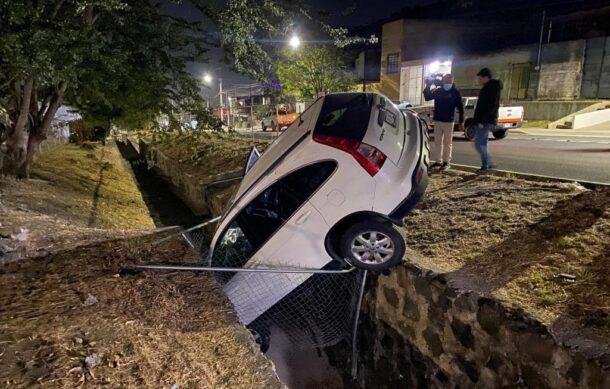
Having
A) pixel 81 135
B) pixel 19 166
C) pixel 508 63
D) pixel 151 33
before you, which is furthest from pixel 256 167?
pixel 508 63

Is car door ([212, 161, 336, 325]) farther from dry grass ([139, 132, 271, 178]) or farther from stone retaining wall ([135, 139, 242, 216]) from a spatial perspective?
dry grass ([139, 132, 271, 178])

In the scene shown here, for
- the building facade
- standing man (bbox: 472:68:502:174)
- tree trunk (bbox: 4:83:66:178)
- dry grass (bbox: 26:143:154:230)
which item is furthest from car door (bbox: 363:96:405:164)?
the building facade

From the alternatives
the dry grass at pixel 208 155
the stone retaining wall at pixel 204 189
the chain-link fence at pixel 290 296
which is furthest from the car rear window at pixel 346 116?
the dry grass at pixel 208 155

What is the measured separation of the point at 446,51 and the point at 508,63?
5.51 metres

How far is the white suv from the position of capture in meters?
3.47

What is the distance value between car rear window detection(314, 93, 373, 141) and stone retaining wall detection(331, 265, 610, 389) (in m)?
1.62

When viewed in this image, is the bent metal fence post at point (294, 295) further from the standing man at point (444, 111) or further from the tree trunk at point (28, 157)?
the tree trunk at point (28, 157)

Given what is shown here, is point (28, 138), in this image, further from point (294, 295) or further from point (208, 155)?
point (294, 295)

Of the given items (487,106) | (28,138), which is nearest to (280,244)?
(487,106)

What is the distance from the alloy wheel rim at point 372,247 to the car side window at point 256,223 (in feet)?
2.28

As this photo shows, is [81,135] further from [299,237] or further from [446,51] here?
[446,51]

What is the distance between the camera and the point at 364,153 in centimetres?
345

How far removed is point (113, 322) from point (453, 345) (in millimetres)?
3004

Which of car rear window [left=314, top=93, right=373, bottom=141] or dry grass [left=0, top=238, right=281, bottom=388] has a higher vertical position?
car rear window [left=314, top=93, right=373, bottom=141]
